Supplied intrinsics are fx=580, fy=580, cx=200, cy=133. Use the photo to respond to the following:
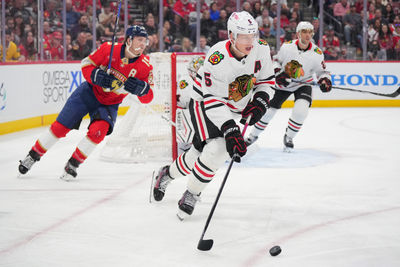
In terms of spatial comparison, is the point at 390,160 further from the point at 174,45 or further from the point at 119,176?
the point at 174,45

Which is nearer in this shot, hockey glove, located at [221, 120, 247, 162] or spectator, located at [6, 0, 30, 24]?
hockey glove, located at [221, 120, 247, 162]

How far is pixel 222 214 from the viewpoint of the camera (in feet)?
9.82

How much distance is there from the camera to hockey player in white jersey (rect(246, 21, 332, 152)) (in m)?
5.02

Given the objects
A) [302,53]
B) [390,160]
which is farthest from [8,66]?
[390,160]

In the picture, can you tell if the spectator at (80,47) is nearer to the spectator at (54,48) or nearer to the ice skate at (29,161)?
the spectator at (54,48)

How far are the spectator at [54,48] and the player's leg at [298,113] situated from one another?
3.45m

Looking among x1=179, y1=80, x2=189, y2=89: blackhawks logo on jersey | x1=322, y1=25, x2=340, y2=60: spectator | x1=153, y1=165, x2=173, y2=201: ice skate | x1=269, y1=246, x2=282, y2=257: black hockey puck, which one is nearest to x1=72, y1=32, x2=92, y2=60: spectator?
x1=322, y1=25, x2=340, y2=60: spectator

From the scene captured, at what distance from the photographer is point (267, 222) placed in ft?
9.34

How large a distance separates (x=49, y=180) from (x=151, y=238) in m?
1.54

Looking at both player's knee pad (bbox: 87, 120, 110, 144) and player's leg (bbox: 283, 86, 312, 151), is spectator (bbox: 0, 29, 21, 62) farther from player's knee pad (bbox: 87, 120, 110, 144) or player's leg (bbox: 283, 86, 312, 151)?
player's leg (bbox: 283, 86, 312, 151)

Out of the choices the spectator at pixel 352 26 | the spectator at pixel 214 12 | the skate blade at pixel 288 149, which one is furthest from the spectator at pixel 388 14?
the skate blade at pixel 288 149

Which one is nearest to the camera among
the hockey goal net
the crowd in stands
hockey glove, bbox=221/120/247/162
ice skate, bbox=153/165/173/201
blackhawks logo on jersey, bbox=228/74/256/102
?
hockey glove, bbox=221/120/247/162

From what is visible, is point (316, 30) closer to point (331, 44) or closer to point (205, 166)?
point (331, 44)

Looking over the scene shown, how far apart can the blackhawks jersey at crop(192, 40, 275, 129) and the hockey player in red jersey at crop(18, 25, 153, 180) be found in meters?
0.91
